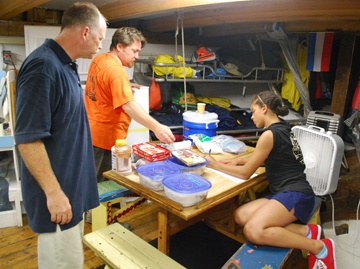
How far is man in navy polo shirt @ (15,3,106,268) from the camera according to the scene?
1002 mm

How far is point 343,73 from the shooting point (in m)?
3.42

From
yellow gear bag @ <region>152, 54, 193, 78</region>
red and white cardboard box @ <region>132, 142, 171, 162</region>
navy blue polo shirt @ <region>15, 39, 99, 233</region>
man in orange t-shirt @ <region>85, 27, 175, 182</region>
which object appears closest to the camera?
navy blue polo shirt @ <region>15, 39, 99, 233</region>

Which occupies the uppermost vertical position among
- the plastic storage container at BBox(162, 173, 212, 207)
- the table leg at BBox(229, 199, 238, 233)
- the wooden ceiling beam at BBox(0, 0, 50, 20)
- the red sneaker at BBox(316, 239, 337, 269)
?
the wooden ceiling beam at BBox(0, 0, 50, 20)

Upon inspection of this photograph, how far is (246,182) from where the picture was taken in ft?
5.54

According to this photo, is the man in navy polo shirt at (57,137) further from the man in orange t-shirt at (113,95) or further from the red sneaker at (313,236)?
the red sneaker at (313,236)

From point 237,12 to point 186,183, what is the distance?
2.09 meters

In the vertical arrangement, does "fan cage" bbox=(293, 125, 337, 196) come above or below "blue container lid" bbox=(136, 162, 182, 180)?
below

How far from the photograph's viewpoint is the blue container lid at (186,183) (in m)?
1.31

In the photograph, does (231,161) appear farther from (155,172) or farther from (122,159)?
(122,159)

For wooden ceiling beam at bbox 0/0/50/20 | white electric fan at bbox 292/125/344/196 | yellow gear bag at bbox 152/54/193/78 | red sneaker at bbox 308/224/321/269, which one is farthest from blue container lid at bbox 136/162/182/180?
yellow gear bag at bbox 152/54/193/78

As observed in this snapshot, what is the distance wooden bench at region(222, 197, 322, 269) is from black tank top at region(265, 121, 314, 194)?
0.45 m

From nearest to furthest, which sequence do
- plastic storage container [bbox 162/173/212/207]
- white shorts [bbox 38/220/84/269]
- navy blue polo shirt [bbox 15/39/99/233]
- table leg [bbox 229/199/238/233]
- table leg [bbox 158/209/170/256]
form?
navy blue polo shirt [bbox 15/39/99/233] < white shorts [bbox 38/220/84/269] < plastic storage container [bbox 162/173/212/207] < table leg [bbox 158/209/170/256] < table leg [bbox 229/199/238/233]

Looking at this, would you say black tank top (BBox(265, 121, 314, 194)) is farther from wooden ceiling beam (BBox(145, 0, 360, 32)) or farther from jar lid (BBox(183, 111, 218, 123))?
wooden ceiling beam (BBox(145, 0, 360, 32))

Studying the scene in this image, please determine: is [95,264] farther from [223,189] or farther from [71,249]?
[223,189]
